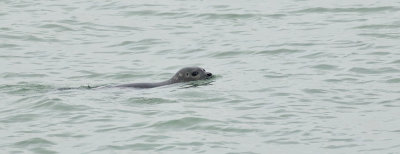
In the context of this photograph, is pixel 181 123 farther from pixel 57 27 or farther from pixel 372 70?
pixel 57 27

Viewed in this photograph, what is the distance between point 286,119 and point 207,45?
693 cm

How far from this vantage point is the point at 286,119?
13.9 metres

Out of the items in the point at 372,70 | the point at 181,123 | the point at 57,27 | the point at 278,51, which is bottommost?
the point at 57,27

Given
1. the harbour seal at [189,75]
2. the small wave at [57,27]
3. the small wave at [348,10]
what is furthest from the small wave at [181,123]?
the small wave at [348,10]

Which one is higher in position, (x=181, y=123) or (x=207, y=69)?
(x=181, y=123)

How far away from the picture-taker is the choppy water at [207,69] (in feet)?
43.0

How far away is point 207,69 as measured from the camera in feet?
60.5

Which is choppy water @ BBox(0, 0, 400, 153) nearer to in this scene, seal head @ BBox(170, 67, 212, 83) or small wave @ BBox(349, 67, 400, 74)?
small wave @ BBox(349, 67, 400, 74)

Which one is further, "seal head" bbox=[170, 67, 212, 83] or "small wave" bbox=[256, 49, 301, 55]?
"small wave" bbox=[256, 49, 301, 55]

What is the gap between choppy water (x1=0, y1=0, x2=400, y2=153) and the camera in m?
13.1

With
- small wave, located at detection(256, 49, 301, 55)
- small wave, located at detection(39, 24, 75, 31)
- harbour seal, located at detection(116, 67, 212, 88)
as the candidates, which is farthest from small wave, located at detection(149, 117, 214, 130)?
small wave, located at detection(39, 24, 75, 31)

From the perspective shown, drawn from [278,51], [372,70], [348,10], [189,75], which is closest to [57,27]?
[278,51]

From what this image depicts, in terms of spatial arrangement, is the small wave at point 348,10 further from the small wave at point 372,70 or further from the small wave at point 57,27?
the small wave at point 372,70

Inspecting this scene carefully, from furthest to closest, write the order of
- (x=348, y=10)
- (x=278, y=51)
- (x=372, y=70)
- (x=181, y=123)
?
1. (x=348, y=10)
2. (x=278, y=51)
3. (x=372, y=70)
4. (x=181, y=123)
